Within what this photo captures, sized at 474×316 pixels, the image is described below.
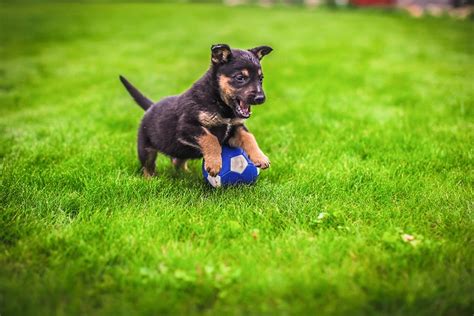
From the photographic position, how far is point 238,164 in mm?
3414

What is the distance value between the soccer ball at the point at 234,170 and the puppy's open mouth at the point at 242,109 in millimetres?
323

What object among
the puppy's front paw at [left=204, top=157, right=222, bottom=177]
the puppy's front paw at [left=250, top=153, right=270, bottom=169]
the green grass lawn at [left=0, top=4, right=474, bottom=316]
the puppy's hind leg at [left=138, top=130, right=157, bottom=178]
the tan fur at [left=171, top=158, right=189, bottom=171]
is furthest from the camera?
the tan fur at [left=171, top=158, right=189, bottom=171]

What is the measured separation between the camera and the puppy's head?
3.27 metres

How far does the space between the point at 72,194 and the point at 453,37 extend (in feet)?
40.2

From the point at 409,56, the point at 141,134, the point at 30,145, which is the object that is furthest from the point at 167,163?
the point at 409,56

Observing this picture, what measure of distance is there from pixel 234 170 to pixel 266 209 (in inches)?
19.3

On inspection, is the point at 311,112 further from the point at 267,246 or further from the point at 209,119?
the point at 267,246

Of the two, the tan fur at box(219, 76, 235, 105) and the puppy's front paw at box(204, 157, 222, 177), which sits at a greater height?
the tan fur at box(219, 76, 235, 105)

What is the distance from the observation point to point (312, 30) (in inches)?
536

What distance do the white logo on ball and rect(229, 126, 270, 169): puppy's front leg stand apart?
9 cm

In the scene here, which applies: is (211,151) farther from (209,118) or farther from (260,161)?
(260,161)

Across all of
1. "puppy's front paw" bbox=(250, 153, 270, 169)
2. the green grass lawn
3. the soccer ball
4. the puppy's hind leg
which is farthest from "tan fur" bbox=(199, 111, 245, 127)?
the puppy's hind leg

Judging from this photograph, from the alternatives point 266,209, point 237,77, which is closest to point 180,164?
point 237,77

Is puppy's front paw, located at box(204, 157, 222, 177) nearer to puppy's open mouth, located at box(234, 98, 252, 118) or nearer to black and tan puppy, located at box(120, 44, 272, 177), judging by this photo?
black and tan puppy, located at box(120, 44, 272, 177)
